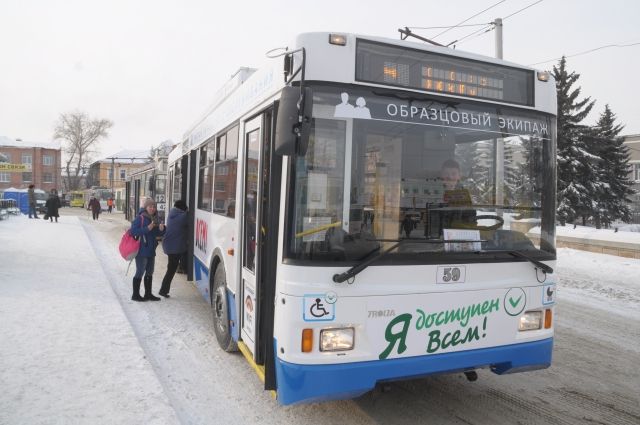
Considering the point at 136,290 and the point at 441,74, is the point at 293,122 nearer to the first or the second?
the point at 441,74

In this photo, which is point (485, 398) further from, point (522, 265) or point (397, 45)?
point (397, 45)

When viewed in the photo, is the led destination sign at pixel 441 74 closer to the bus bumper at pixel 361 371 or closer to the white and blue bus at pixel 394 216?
the white and blue bus at pixel 394 216

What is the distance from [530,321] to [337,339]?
168 cm

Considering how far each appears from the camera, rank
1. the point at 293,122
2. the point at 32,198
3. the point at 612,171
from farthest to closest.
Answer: the point at 612,171 < the point at 32,198 < the point at 293,122

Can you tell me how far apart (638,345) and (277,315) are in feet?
17.0

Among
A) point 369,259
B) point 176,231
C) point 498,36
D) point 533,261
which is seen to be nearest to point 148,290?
point 176,231

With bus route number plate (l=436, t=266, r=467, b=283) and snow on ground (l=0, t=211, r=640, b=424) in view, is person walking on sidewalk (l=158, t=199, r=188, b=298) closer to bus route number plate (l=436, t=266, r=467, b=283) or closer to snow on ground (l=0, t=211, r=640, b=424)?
snow on ground (l=0, t=211, r=640, b=424)

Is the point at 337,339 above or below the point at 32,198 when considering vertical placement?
below

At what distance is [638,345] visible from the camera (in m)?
6.25

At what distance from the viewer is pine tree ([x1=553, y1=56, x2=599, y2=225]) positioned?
29.0 meters

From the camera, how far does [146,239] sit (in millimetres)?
7770

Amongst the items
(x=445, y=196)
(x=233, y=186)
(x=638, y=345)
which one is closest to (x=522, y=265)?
(x=445, y=196)

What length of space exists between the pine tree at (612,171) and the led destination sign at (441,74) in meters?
30.9

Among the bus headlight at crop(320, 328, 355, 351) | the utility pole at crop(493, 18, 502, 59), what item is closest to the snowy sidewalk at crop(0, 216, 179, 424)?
the bus headlight at crop(320, 328, 355, 351)
